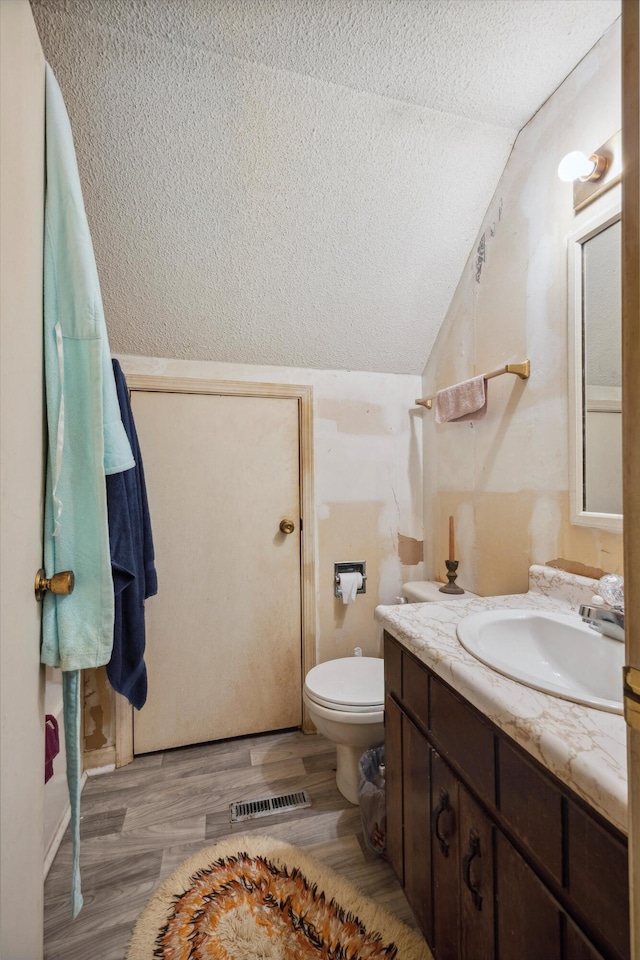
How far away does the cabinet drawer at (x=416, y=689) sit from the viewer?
0.92m

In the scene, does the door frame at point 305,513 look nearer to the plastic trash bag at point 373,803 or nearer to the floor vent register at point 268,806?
the floor vent register at point 268,806

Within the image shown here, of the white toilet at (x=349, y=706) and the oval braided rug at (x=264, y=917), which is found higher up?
the white toilet at (x=349, y=706)

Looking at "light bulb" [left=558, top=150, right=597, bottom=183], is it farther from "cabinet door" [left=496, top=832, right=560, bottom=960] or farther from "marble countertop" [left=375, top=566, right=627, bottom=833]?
"cabinet door" [left=496, top=832, right=560, bottom=960]

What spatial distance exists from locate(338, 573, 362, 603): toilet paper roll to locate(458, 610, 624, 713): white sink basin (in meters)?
0.97

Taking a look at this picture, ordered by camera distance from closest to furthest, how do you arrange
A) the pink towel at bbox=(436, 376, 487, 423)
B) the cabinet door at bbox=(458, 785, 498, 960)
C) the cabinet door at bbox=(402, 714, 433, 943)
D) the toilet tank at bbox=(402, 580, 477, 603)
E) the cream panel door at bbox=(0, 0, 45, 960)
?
1. the cream panel door at bbox=(0, 0, 45, 960)
2. the cabinet door at bbox=(458, 785, 498, 960)
3. the cabinet door at bbox=(402, 714, 433, 943)
4. the pink towel at bbox=(436, 376, 487, 423)
5. the toilet tank at bbox=(402, 580, 477, 603)

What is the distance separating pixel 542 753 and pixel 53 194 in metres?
Answer: 1.28

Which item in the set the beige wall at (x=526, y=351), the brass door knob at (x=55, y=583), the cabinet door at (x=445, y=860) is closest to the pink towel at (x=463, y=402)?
the beige wall at (x=526, y=351)

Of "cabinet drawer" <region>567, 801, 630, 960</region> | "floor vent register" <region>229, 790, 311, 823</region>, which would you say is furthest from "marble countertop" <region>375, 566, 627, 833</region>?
"floor vent register" <region>229, 790, 311, 823</region>

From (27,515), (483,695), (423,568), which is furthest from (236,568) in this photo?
(483,695)

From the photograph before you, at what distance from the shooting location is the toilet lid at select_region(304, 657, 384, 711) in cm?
140

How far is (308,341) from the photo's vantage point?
1848mm

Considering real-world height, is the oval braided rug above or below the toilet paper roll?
below

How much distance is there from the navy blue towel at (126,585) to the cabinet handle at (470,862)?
965 millimetres

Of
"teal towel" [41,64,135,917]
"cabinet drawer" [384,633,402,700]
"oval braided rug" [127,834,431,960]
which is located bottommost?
"oval braided rug" [127,834,431,960]
